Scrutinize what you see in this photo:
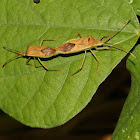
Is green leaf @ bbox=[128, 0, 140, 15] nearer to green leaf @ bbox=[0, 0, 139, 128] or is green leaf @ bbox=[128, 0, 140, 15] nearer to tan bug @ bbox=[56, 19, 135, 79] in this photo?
green leaf @ bbox=[0, 0, 139, 128]

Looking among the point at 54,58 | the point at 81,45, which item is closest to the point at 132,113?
the point at 81,45

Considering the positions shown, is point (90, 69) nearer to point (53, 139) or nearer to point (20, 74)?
point (20, 74)

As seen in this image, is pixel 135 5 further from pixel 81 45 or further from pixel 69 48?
pixel 69 48

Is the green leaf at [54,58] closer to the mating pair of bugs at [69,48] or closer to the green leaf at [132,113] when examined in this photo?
the mating pair of bugs at [69,48]

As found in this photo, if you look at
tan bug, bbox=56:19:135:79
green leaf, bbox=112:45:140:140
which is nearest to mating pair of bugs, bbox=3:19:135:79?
tan bug, bbox=56:19:135:79

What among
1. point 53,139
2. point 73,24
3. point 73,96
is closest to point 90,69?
point 73,96

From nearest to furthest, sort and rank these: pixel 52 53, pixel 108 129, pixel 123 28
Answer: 1. pixel 123 28
2. pixel 52 53
3. pixel 108 129
